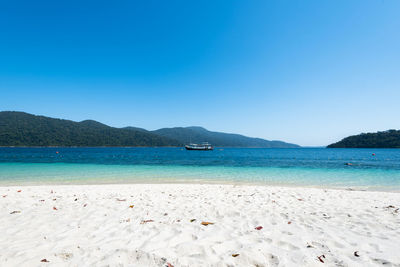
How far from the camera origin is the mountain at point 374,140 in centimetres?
13412

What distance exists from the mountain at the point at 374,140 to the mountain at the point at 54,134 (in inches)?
6562

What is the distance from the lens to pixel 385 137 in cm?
14200

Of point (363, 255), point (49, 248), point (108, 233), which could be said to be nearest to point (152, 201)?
point (108, 233)

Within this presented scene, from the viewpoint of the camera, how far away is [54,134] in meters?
149

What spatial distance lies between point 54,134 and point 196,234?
605 ft

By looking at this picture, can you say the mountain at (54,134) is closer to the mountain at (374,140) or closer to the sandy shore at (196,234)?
the mountain at (374,140)

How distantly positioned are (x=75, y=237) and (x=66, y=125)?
659 feet

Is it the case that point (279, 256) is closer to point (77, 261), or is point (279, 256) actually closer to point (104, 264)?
point (104, 264)

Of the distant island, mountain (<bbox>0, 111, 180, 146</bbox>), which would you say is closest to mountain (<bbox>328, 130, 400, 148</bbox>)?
mountain (<bbox>0, 111, 180, 146</bbox>)

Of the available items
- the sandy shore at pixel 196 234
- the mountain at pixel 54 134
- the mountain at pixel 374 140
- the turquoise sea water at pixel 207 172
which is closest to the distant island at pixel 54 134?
the mountain at pixel 54 134

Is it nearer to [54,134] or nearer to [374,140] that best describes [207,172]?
[54,134]

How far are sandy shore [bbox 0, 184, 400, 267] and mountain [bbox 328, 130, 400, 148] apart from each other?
17924cm

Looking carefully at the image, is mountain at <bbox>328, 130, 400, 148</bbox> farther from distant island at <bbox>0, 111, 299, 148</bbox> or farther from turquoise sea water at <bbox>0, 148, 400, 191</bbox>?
distant island at <bbox>0, 111, 299, 148</bbox>

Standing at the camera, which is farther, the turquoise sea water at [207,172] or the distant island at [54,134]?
the distant island at [54,134]
